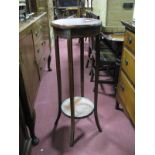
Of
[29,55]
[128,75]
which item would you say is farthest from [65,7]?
[128,75]

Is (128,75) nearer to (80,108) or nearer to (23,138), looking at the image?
(80,108)

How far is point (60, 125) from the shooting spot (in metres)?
1.71

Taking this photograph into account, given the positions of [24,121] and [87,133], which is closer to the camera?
[24,121]

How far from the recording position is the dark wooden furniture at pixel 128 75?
54.4 inches

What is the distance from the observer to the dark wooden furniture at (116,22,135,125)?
138cm

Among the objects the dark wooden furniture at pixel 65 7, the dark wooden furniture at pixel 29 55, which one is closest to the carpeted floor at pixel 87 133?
the dark wooden furniture at pixel 29 55

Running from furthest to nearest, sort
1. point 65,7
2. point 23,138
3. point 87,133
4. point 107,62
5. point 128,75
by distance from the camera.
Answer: point 65,7, point 107,62, point 87,133, point 128,75, point 23,138

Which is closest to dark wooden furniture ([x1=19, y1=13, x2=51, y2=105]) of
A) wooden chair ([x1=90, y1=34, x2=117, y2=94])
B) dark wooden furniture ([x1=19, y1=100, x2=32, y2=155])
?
dark wooden furniture ([x1=19, y1=100, x2=32, y2=155])

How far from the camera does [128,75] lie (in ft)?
4.91
